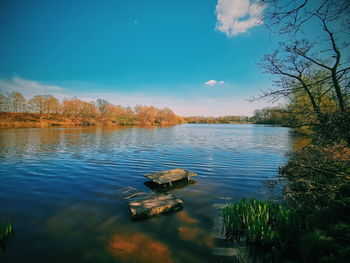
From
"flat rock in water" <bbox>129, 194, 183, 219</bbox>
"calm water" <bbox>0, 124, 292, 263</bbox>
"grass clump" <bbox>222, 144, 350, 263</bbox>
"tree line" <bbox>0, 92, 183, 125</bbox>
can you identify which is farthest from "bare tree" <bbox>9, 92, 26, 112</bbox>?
"grass clump" <bbox>222, 144, 350, 263</bbox>

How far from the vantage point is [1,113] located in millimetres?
61094

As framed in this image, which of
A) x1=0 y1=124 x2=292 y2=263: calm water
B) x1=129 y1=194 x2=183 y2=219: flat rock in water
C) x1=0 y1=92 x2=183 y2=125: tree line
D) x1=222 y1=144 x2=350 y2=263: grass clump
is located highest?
x1=0 y1=92 x2=183 y2=125: tree line

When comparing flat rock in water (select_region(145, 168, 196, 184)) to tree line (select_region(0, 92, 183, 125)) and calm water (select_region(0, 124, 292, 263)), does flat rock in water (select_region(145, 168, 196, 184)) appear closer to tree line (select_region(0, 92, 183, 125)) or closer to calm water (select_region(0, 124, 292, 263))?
calm water (select_region(0, 124, 292, 263))

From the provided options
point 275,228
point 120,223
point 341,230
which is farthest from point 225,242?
point 120,223

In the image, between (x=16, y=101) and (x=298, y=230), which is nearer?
(x=298, y=230)

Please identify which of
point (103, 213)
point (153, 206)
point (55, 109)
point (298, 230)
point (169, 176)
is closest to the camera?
point (298, 230)

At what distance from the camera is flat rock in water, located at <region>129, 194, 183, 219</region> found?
4.85m

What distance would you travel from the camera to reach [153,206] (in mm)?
5133

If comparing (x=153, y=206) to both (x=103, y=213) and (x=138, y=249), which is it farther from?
(x=103, y=213)

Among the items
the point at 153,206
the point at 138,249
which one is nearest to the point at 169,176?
the point at 153,206

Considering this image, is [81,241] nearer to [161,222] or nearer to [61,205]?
[161,222]

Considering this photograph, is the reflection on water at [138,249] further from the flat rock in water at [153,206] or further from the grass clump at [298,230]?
the grass clump at [298,230]

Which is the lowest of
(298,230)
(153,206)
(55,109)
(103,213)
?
(103,213)

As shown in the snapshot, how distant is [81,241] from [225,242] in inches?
154
